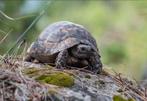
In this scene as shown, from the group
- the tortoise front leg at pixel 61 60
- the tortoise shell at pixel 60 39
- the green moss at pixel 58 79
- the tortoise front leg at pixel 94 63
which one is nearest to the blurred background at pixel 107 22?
the tortoise shell at pixel 60 39

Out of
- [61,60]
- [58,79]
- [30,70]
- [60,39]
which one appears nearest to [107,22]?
[60,39]

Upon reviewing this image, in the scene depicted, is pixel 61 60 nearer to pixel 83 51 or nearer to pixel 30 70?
pixel 83 51

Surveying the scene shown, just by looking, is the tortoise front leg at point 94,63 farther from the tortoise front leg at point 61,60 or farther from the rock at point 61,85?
the tortoise front leg at point 61,60

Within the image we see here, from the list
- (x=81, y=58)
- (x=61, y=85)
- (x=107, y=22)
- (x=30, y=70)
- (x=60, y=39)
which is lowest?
(x=61, y=85)

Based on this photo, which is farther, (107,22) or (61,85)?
(107,22)

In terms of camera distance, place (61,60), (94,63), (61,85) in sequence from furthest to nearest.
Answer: (94,63)
(61,60)
(61,85)

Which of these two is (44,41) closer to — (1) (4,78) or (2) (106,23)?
(1) (4,78)

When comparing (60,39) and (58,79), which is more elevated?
(60,39)

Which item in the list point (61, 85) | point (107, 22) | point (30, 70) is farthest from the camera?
point (107, 22)
